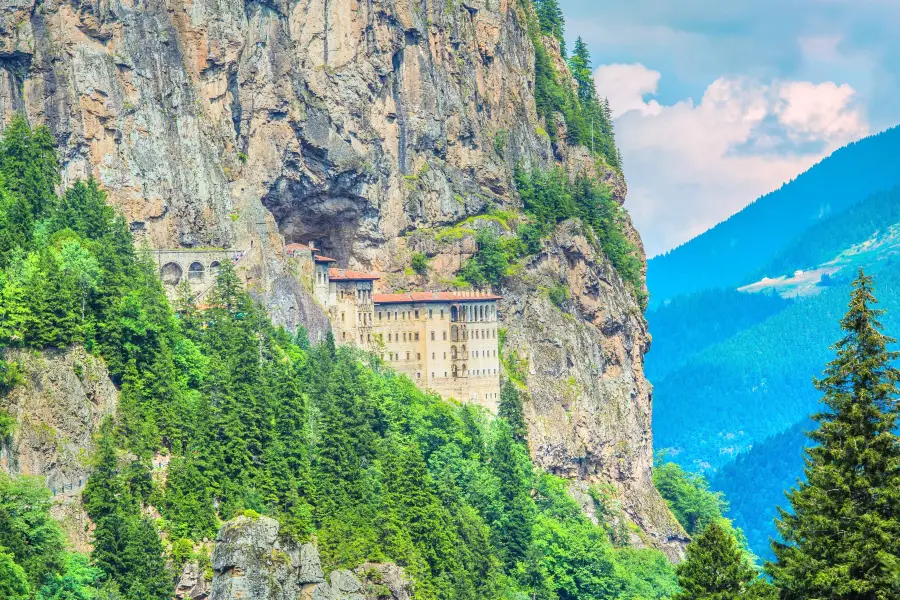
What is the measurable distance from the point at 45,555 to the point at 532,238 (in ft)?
232

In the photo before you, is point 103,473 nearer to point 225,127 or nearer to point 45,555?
point 45,555

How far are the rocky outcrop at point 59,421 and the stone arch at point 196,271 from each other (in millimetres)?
24275

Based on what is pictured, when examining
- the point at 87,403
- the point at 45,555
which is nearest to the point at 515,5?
the point at 87,403

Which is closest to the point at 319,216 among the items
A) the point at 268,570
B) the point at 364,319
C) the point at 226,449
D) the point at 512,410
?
the point at 364,319

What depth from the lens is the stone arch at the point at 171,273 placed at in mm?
125188

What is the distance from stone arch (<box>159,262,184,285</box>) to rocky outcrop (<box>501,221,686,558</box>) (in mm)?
31757

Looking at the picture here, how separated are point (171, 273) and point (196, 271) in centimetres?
190

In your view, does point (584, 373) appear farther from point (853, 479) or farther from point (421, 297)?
point (853, 479)

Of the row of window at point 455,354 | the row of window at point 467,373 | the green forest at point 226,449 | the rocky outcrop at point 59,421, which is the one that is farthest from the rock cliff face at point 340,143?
the rocky outcrop at point 59,421

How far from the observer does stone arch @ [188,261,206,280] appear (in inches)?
4985

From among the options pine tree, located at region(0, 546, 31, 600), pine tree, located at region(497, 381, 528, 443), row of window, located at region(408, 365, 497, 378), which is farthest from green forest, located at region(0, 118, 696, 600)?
pine tree, located at region(497, 381, 528, 443)

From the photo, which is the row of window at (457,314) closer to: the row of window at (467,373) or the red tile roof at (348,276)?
the red tile roof at (348,276)

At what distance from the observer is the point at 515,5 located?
163 metres

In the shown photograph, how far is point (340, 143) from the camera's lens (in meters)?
140
